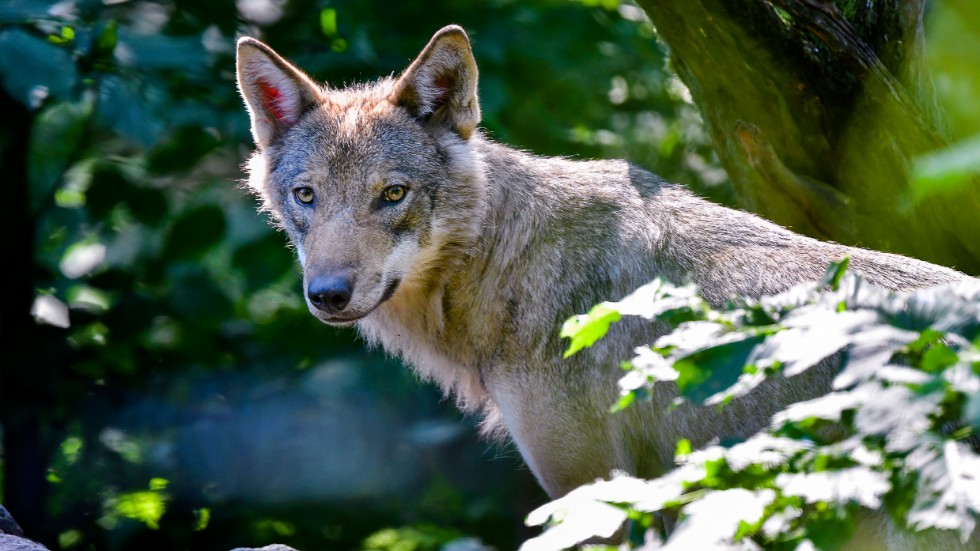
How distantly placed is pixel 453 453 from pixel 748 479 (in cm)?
598

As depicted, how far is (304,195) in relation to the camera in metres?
4.92

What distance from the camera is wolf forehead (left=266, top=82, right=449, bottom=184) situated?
16.0 ft

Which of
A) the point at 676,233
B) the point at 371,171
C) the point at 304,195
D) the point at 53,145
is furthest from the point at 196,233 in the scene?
the point at 676,233

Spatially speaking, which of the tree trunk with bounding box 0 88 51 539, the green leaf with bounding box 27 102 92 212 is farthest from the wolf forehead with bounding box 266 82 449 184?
the tree trunk with bounding box 0 88 51 539

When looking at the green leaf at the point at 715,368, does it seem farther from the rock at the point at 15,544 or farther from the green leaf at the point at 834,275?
the rock at the point at 15,544

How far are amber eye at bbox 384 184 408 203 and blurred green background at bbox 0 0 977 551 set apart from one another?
2118 millimetres

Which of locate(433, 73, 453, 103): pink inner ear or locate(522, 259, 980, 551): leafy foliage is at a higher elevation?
locate(522, 259, 980, 551): leafy foliage

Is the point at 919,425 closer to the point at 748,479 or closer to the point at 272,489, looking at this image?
the point at 748,479

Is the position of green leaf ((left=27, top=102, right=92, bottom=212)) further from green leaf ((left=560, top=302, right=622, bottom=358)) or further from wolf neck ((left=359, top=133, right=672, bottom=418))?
green leaf ((left=560, top=302, right=622, bottom=358))

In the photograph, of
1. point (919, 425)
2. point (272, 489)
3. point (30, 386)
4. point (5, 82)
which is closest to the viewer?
point (919, 425)

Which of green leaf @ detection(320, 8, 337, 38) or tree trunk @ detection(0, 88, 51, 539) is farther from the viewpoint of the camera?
green leaf @ detection(320, 8, 337, 38)

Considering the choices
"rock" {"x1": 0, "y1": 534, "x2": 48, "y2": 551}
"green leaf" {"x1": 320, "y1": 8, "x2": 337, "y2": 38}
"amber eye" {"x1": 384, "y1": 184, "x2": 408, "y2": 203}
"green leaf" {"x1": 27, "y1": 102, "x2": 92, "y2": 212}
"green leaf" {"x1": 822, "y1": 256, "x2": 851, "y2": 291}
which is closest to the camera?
"green leaf" {"x1": 822, "y1": 256, "x2": 851, "y2": 291}

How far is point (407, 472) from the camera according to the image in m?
7.95

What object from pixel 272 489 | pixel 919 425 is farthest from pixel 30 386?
pixel 919 425
